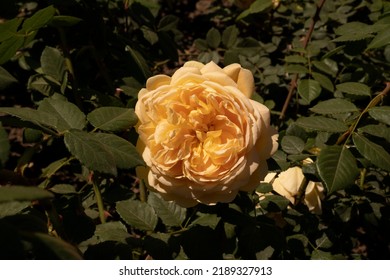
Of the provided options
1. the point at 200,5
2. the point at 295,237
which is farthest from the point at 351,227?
the point at 200,5

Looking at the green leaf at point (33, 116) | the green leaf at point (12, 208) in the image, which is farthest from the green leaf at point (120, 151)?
the green leaf at point (12, 208)

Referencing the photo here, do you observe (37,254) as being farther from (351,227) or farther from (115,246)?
(351,227)

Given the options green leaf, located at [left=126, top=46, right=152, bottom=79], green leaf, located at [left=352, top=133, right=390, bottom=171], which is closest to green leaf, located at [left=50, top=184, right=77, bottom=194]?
green leaf, located at [left=126, top=46, right=152, bottom=79]

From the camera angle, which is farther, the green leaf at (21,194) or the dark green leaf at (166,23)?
the dark green leaf at (166,23)

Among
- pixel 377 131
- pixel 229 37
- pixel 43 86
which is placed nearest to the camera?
pixel 377 131

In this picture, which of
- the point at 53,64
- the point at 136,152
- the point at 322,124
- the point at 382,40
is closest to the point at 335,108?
the point at 322,124

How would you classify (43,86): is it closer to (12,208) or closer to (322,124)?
(12,208)

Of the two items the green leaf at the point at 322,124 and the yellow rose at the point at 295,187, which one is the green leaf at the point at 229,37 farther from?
the green leaf at the point at 322,124
